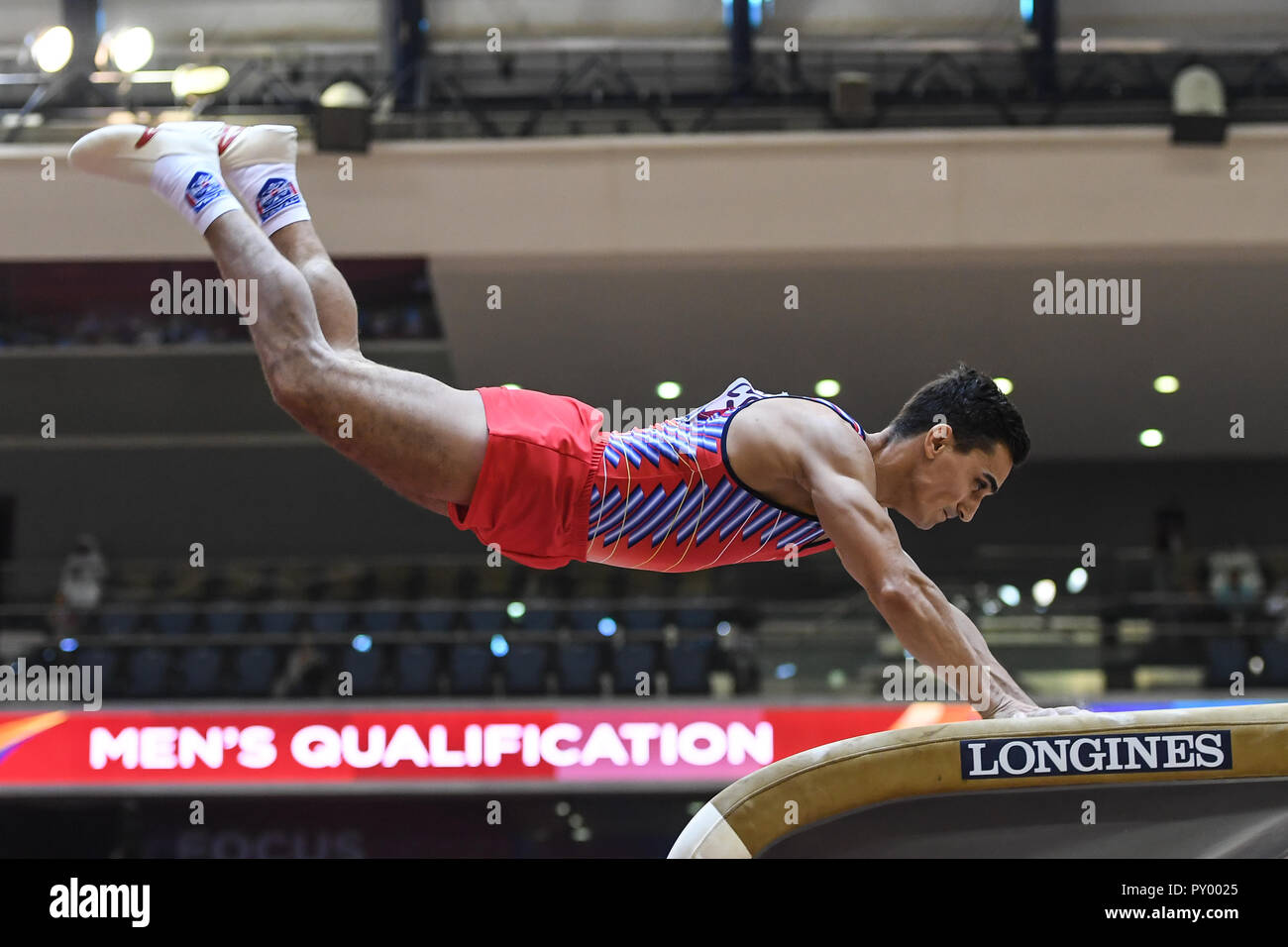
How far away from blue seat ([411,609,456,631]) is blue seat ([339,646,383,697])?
76cm

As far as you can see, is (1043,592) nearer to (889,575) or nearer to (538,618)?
(538,618)

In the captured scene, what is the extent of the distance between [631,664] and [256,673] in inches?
95.9

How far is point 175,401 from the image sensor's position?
12039 mm

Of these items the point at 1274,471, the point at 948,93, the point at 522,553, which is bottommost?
the point at 522,553

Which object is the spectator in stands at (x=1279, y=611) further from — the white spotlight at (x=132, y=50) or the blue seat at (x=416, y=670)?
the white spotlight at (x=132, y=50)

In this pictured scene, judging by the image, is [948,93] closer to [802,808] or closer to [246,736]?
[246,736]

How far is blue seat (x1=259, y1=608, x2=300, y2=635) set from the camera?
9.39 meters

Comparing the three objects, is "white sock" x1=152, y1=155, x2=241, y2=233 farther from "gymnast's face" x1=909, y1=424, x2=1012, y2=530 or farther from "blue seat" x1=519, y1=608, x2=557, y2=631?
"blue seat" x1=519, y1=608, x2=557, y2=631

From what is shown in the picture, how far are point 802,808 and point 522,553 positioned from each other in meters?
0.83

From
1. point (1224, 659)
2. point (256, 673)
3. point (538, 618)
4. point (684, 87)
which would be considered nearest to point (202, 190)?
point (256, 673)

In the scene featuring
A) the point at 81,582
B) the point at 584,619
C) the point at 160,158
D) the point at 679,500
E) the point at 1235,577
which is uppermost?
the point at 81,582

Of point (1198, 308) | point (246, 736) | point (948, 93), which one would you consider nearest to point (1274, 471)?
point (1198, 308)

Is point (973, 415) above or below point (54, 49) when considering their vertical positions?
below
